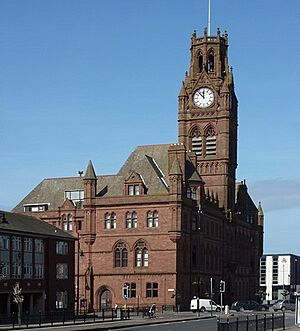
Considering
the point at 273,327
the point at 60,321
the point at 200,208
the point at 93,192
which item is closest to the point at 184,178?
the point at 200,208

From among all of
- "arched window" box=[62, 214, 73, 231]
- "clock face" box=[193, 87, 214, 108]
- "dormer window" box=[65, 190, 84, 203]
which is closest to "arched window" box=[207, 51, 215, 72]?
"clock face" box=[193, 87, 214, 108]

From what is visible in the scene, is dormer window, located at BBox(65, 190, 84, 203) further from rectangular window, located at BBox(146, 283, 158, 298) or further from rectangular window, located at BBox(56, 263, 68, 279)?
rectangular window, located at BBox(56, 263, 68, 279)

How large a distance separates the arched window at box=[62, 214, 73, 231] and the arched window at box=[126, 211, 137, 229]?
35.8ft

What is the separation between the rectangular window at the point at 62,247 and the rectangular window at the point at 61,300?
458cm

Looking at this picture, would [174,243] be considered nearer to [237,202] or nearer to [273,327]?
[237,202]

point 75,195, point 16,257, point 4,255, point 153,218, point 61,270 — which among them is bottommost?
point 61,270

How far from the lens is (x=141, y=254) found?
12069 centimetres

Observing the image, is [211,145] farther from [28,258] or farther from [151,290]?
[28,258]

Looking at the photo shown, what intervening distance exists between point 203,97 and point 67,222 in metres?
31.0

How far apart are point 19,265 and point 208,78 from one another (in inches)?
2381

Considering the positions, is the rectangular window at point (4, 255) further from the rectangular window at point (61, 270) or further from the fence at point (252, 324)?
the fence at point (252, 324)

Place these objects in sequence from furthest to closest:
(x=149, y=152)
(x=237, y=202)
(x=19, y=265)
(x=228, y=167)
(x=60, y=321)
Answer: (x=237, y=202)
(x=228, y=167)
(x=149, y=152)
(x=19, y=265)
(x=60, y=321)

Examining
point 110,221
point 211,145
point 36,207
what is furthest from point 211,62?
point 36,207

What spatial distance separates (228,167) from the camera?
457 feet
